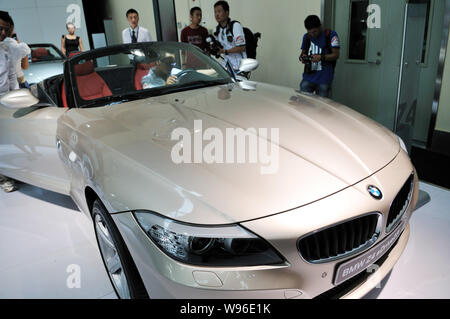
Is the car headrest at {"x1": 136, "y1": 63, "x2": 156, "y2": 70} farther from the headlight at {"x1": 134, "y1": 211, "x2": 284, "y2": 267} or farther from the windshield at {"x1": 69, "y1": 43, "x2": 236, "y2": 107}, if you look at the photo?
the headlight at {"x1": 134, "y1": 211, "x2": 284, "y2": 267}

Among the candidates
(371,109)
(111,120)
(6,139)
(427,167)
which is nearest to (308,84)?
(371,109)

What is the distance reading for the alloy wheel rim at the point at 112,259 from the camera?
1518 millimetres

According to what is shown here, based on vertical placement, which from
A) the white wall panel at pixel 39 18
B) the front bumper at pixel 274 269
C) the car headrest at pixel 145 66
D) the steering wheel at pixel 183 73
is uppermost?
the white wall panel at pixel 39 18

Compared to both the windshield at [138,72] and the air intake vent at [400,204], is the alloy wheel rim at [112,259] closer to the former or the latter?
the windshield at [138,72]

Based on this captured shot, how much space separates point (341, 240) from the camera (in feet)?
3.90

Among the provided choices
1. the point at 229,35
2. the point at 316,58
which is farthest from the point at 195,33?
the point at 316,58

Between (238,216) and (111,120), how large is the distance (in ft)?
3.29

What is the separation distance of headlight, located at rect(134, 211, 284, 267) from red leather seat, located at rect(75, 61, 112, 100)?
1296mm

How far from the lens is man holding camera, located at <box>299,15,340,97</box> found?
3639 mm
